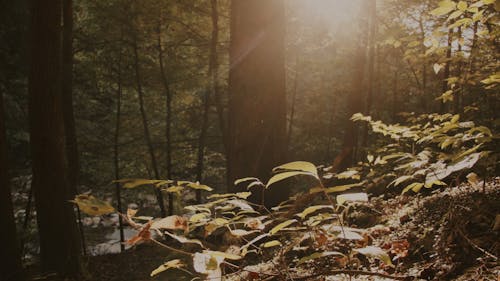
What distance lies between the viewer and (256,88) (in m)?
4.99

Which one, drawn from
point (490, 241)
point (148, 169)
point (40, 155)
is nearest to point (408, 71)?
point (148, 169)

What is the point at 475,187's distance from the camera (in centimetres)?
251

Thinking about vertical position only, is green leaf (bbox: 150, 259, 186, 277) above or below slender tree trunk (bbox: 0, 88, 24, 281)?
above

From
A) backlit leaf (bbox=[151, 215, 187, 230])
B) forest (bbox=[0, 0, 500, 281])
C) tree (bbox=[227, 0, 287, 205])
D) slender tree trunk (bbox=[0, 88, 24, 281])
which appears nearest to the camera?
Result: backlit leaf (bbox=[151, 215, 187, 230])

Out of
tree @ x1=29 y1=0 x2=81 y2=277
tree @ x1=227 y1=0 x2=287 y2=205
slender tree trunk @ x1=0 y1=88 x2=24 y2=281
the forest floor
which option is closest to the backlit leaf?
the forest floor

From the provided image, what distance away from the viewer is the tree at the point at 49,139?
6133mm

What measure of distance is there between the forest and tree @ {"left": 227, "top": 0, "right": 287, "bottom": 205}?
0.06 feet

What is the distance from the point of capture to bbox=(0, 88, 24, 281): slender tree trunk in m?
6.10

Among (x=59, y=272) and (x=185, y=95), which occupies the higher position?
(x=185, y=95)

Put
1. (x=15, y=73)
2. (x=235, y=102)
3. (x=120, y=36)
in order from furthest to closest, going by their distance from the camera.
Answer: (x=120, y=36) < (x=15, y=73) < (x=235, y=102)

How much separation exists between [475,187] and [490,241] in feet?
2.63

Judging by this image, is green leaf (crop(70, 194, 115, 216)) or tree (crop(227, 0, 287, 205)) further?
tree (crop(227, 0, 287, 205))

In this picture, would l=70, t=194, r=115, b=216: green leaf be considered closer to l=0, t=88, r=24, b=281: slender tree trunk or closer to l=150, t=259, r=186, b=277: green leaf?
l=150, t=259, r=186, b=277: green leaf

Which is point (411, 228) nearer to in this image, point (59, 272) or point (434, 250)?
point (434, 250)
